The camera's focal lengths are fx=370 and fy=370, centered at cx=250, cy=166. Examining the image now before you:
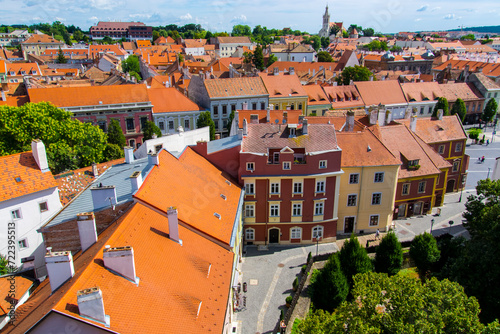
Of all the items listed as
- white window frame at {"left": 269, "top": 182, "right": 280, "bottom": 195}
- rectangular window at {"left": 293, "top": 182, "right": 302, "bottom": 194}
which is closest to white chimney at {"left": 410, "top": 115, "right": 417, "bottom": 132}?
rectangular window at {"left": 293, "top": 182, "right": 302, "bottom": 194}

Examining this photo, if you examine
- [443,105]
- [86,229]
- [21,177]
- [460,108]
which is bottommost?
[460,108]

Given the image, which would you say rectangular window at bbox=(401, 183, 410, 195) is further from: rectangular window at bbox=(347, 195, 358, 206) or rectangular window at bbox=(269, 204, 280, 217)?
rectangular window at bbox=(269, 204, 280, 217)

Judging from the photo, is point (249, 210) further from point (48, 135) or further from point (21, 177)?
point (48, 135)

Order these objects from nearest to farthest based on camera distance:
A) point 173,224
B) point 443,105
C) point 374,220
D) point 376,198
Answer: point 173,224 < point 376,198 < point 374,220 < point 443,105

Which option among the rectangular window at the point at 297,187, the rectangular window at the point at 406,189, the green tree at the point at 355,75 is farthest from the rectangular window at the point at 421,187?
the green tree at the point at 355,75

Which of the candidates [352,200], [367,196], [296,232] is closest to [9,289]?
[296,232]

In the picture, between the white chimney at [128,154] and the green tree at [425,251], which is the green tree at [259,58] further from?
the green tree at [425,251]

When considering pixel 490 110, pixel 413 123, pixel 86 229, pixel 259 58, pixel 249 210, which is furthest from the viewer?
pixel 259 58
